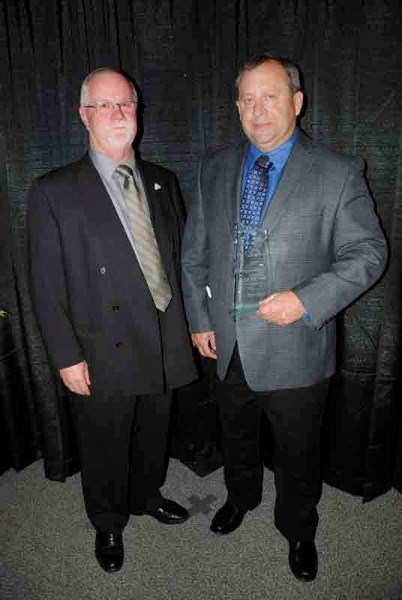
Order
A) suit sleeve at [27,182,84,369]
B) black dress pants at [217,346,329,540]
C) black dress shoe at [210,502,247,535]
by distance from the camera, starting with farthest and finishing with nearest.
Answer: black dress shoe at [210,502,247,535]
black dress pants at [217,346,329,540]
suit sleeve at [27,182,84,369]

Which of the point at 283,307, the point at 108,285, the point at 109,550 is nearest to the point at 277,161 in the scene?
the point at 283,307

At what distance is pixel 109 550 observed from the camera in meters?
1.91

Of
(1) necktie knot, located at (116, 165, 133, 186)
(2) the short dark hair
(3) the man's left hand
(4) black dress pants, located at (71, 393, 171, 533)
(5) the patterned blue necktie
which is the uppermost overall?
(2) the short dark hair

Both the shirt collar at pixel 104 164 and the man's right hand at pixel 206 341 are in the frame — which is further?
the man's right hand at pixel 206 341

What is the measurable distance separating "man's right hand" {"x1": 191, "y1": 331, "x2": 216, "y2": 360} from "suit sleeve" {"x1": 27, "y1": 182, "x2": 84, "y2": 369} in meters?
0.48

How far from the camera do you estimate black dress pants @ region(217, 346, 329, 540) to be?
5.61 ft

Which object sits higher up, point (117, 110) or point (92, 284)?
point (117, 110)

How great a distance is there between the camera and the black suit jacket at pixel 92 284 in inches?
63.0

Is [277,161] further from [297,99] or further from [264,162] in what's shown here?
[297,99]

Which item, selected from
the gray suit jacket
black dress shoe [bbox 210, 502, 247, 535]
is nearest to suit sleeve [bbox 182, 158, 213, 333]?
the gray suit jacket

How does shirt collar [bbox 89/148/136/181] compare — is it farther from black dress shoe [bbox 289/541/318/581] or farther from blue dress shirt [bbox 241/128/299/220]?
black dress shoe [bbox 289/541/318/581]

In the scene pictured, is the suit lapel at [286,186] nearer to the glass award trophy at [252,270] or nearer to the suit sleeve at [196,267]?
the glass award trophy at [252,270]

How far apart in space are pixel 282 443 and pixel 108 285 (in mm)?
912

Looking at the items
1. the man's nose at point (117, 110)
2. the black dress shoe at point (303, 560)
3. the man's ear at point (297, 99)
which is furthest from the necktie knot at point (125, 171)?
the black dress shoe at point (303, 560)
